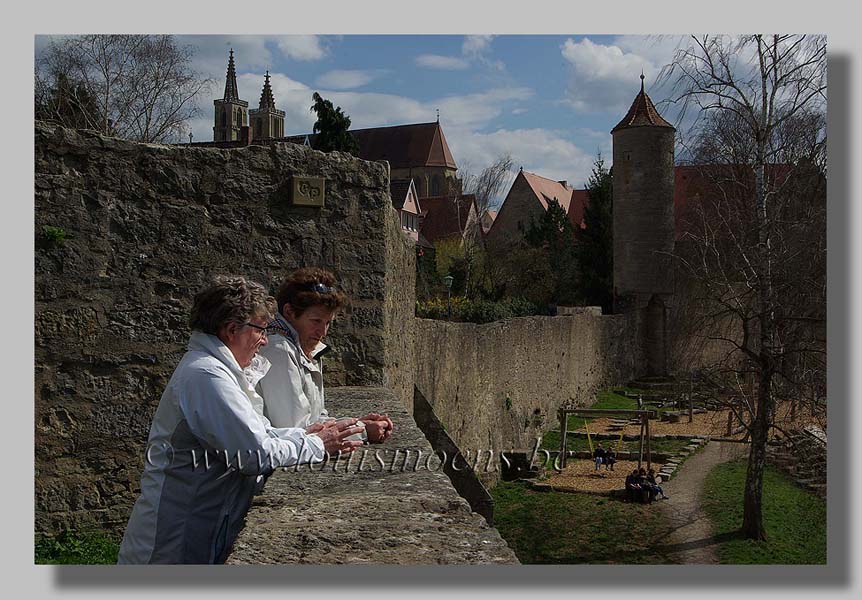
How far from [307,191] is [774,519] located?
1124 centimetres

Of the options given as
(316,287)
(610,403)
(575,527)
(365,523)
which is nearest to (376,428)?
(316,287)

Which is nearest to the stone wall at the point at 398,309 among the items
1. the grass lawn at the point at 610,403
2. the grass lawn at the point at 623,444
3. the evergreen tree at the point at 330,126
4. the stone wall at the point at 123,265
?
the stone wall at the point at 123,265

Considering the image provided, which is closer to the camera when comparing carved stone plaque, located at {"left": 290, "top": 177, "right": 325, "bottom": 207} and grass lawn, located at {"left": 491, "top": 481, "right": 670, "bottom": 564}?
carved stone plaque, located at {"left": 290, "top": 177, "right": 325, "bottom": 207}

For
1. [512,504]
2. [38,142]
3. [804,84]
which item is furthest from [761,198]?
[38,142]

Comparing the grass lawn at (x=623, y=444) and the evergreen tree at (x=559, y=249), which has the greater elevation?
the evergreen tree at (x=559, y=249)

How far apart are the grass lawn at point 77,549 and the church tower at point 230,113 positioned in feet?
140

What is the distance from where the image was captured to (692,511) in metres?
14.0

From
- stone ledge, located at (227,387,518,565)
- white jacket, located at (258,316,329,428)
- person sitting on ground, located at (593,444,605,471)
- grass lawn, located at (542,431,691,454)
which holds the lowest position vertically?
grass lawn, located at (542,431,691,454)

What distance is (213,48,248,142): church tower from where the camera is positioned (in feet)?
157

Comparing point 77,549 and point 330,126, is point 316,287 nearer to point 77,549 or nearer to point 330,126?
point 77,549

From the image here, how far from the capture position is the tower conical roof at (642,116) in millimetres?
31547

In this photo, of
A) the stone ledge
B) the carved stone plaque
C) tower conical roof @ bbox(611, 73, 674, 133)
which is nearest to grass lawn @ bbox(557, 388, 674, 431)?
tower conical roof @ bbox(611, 73, 674, 133)

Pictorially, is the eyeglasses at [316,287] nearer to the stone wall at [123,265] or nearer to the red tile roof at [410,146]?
the stone wall at [123,265]

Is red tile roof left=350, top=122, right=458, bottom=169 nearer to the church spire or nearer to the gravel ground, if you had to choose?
the church spire
